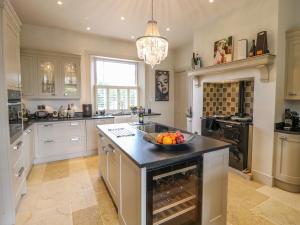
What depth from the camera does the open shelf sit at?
4.80 ft

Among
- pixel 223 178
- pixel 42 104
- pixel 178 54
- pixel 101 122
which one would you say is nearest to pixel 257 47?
pixel 223 178

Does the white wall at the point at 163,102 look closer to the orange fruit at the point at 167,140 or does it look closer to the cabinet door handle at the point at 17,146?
the cabinet door handle at the point at 17,146

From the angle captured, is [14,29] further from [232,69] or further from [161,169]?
[232,69]

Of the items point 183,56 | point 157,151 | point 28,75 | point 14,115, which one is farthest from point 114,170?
point 183,56

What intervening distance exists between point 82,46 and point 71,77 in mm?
864

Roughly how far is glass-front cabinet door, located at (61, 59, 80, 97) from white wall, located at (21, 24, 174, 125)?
26 centimetres

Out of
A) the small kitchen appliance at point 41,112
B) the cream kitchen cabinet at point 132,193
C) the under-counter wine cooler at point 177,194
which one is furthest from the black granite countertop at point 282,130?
the small kitchen appliance at point 41,112

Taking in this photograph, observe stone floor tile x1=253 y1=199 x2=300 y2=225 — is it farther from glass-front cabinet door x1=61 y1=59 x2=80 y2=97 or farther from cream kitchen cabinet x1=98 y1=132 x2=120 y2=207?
glass-front cabinet door x1=61 y1=59 x2=80 y2=97

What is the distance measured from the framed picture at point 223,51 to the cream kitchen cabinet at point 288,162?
1.59m

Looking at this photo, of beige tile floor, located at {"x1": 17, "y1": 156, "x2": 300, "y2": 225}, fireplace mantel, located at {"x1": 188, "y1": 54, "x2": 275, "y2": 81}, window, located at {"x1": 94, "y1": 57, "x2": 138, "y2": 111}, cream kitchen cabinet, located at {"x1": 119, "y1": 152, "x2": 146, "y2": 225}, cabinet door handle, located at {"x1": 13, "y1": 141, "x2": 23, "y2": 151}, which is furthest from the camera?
window, located at {"x1": 94, "y1": 57, "x2": 138, "y2": 111}

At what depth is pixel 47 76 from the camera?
12.5 ft

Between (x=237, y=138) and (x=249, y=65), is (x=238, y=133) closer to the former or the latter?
(x=237, y=138)

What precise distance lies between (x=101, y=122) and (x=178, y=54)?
321cm

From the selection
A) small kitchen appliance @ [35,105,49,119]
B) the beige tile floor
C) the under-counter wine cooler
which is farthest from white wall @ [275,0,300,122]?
small kitchen appliance @ [35,105,49,119]
